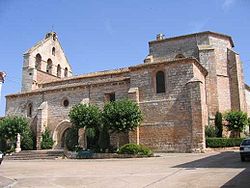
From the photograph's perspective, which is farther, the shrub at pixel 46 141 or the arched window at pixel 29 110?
the arched window at pixel 29 110

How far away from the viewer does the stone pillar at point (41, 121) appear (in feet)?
95.9

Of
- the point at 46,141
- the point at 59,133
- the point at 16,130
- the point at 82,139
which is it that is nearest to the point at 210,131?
the point at 82,139

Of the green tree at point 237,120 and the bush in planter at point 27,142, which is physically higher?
the green tree at point 237,120

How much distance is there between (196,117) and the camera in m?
22.2

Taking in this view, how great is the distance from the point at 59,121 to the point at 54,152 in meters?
5.17

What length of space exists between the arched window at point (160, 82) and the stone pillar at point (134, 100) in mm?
1835

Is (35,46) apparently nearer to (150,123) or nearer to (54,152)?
(54,152)

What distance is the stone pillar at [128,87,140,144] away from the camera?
24.2 metres

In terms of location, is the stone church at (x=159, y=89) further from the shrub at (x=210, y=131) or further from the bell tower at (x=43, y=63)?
the shrub at (x=210, y=131)

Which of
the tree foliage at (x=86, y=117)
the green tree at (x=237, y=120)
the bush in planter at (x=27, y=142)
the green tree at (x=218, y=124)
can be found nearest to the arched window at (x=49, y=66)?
the bush in planter at (x=27, y=142)

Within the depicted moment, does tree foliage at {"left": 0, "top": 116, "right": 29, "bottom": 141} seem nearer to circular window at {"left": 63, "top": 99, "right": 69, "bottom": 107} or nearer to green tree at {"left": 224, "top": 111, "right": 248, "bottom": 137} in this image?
circular window at {"left": 63, "top": 99, "right": 69, "bottom": 107}

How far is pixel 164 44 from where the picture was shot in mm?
32062

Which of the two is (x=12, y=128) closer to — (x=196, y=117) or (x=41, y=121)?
(x=41, y=121)

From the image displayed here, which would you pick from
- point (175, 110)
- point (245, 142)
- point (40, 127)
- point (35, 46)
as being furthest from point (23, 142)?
point (245, 142)
